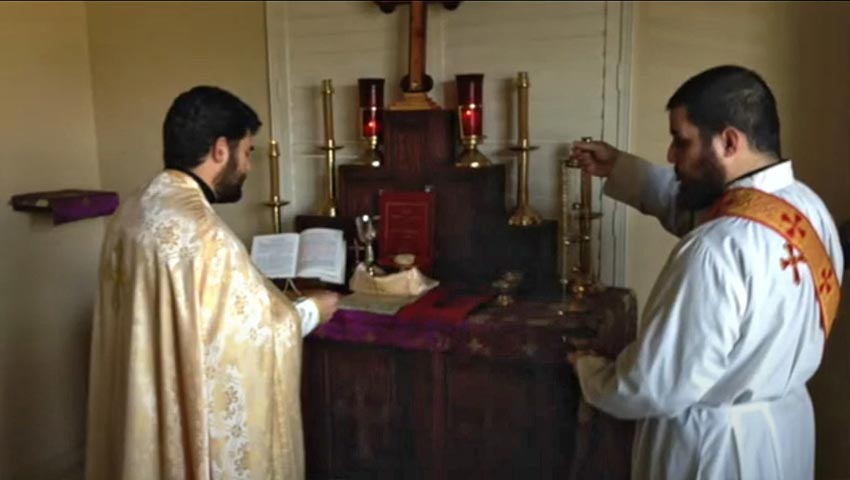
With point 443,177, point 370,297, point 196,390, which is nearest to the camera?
point 196,390

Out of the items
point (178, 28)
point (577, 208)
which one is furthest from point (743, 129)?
point (178, 28)

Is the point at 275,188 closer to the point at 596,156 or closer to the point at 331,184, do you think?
the point at 331,184

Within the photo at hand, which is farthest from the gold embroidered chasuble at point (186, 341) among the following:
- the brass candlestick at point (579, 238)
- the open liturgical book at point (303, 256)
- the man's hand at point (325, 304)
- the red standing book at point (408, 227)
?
the brass candlestick at point (579, 238)

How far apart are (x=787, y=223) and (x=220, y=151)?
133 centimetres

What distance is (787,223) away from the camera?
5.15 feet

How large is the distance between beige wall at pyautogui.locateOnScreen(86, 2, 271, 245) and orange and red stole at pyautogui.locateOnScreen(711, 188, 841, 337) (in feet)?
6.94

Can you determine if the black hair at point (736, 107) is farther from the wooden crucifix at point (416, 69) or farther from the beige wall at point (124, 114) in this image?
the wooden crucifix at point (416, 69)

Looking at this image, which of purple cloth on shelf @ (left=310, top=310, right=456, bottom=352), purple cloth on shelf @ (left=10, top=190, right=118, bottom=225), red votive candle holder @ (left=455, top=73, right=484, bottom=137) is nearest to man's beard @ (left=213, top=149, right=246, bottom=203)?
purple cloth on shelf @ (left=310, top=310, right=456, bottom=352)

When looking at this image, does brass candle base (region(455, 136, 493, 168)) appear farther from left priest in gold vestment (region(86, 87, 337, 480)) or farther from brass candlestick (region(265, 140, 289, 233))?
left priest in gold vestment (region(86, 87, 337, 480))

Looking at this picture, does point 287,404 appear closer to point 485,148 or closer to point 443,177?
point 443,177

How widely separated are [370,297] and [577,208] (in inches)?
29.7

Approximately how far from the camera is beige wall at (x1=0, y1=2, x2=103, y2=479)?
10.2ft

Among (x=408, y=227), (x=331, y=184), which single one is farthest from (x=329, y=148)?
(x=408, y=227)

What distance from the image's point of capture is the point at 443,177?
2.85m
